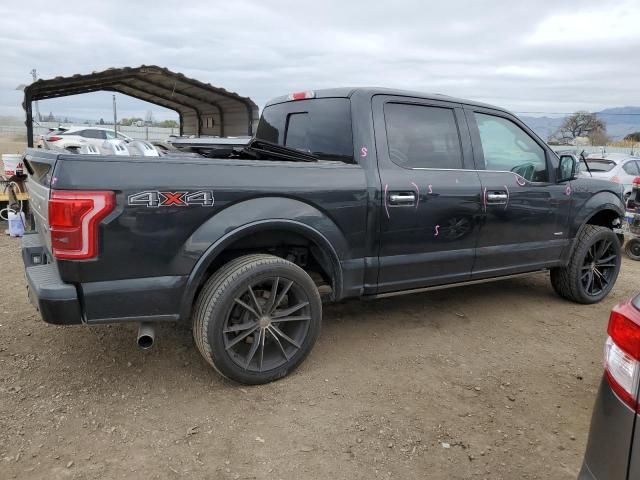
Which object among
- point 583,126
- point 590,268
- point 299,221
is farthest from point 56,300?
point 583,126

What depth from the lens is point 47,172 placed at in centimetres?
281

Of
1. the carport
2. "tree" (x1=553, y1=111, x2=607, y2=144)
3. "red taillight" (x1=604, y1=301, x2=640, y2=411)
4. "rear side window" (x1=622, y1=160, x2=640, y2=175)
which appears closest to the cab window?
"red taillight" (x1=604, y1=301, x2=640, y2=411)

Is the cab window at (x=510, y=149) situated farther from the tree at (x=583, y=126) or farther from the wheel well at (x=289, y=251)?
the tree at (x=583, y=126)

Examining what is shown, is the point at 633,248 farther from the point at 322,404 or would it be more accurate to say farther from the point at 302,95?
the point at 322,404

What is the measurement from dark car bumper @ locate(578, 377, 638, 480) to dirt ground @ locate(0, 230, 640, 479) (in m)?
0.98

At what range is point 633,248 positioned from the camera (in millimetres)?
8117

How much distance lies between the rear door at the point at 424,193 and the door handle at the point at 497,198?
14cm

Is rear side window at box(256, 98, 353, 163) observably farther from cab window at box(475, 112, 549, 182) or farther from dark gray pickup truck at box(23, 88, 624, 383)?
cab window at box(475, 112, 549, 182)

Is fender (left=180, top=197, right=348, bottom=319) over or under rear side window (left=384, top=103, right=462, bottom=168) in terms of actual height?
under

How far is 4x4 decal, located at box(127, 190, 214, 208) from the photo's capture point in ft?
8.96

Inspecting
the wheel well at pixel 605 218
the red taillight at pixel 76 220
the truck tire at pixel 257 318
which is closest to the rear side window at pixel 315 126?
the truck tire at pixel 257 318

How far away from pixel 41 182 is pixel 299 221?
5.14ft

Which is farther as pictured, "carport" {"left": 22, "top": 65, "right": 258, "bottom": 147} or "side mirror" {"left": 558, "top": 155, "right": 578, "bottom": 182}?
"carport" {"left": 22, "top": 65, "right": 258, "bottom": 147}

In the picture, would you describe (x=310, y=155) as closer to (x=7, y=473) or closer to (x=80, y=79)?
(x=7, y=473)
